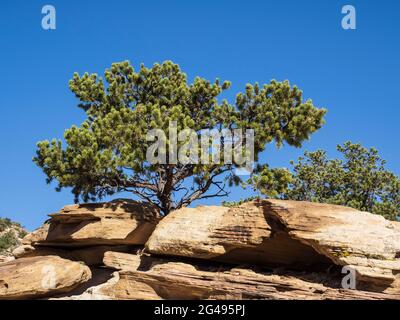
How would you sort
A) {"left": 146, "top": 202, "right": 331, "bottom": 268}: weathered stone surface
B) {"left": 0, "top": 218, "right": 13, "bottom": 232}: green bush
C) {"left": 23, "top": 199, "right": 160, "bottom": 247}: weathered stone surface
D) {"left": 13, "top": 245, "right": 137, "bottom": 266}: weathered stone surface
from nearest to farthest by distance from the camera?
1. {"left": 146, "top": 202, "right": 331, "bottom": 268}: weathered stone surface
2. {"left": 23, "top": 199, "right": 160, "bottom": 247}: weathered stone surface
3. {"left": 13, "top": 245, "right": 137, "bottom": 266}: weathered stone surface
4. {"left": 0, "top": 218, "right": 13, "bottom": 232}: green bush

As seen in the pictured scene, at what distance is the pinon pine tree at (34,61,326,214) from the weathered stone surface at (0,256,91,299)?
A: 152 inches

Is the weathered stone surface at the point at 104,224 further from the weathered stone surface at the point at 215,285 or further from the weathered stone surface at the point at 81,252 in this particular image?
the weathered stone surface at the point at 215,285

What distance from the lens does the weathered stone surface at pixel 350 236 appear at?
48.9 ft

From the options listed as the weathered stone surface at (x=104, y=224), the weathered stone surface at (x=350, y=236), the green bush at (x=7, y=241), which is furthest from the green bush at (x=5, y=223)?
the weathered stone surface at (x=350, y=236)

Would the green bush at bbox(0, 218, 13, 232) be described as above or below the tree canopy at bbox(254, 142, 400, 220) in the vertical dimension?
below

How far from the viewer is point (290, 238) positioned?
57.5 feet

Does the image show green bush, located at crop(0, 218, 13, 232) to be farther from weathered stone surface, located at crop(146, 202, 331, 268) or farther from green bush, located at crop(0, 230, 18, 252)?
weathered stone surface, located at crop(146, 202, 331, 268)

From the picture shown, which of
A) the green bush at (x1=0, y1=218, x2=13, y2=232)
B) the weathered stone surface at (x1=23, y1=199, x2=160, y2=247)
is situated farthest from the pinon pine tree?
the green bush at (x1=0, y1=218, x2=13, y2=232)

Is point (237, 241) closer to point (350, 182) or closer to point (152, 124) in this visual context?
point (152, 124)

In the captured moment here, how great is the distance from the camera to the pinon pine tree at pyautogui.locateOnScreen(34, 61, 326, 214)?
68.6 ft

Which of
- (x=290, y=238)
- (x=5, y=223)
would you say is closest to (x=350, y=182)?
(x=290, y=238)

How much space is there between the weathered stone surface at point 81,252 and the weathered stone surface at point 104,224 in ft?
1.13
